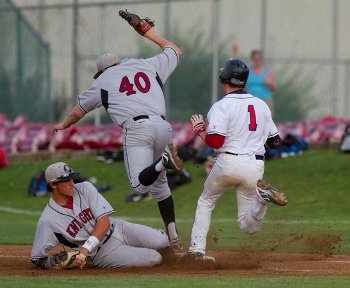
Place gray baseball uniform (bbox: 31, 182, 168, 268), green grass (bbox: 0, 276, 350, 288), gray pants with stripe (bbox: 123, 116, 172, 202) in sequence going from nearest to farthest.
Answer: green grass (bbox: 0, 276, 350, 288) → gray baseball uniform (bbox: 31, 182, 168, 268) → gray pants with stripe (bbox: 123, 116, 172, 202)

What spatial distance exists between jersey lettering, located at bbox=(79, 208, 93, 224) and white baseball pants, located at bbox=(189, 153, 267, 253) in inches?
43.6

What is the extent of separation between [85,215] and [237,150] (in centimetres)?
159

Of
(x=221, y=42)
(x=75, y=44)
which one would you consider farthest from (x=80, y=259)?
(x=75, y=44)

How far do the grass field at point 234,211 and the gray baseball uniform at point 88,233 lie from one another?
0.74 metres

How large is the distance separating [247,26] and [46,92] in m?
5.73

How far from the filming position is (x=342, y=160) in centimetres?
2225

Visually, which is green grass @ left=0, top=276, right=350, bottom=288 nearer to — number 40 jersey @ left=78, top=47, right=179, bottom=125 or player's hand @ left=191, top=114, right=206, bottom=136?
player's hand @ left=191, top=114, right=206, bottom=136

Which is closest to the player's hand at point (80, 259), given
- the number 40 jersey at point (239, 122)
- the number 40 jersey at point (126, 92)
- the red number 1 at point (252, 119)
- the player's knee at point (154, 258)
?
the player's knee at point (154, 258)

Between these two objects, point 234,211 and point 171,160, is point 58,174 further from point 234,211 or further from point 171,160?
point 234,211

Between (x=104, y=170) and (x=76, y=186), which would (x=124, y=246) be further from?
(x=104, y=170)

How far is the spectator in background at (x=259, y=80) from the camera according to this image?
74.0 ft

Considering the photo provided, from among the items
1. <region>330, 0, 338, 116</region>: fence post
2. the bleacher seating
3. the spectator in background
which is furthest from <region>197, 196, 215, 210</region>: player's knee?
<region>330, 0, 338, 116</region>: fence post

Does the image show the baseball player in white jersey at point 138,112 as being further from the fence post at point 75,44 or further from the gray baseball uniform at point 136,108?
the fence post at point 75,44

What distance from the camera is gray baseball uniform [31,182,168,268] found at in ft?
38.5
